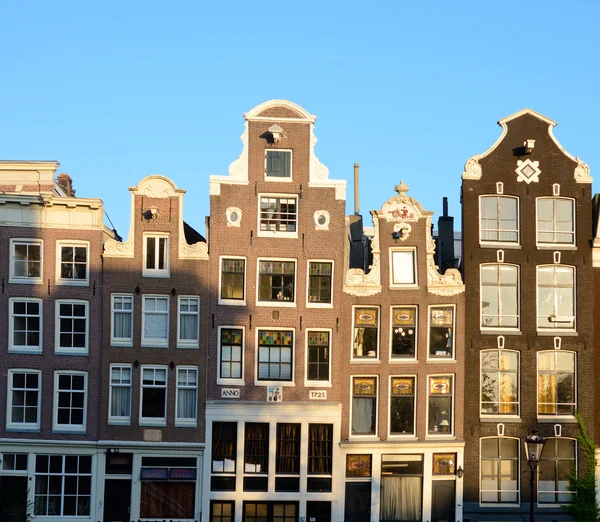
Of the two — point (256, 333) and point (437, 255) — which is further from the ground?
point (437, 255)

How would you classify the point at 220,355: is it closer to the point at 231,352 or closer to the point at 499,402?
the point at 231,352

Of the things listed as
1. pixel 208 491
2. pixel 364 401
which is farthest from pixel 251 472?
pixel 364 401

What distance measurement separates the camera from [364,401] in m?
37.8

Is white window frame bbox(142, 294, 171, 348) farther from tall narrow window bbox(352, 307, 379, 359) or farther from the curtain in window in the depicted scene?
the curtain in window

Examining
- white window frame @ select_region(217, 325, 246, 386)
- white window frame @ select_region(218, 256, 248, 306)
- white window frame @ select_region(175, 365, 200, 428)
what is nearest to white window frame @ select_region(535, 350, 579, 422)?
white window frame @ select_region(217, 325, 246, 386)

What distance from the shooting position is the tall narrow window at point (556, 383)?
3781 centimetres

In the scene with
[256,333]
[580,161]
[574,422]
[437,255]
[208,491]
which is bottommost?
[208,491]

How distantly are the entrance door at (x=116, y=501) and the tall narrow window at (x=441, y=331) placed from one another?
42.0ft

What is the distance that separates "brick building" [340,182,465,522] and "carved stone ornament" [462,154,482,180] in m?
2.36

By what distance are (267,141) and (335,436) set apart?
11.7 meters

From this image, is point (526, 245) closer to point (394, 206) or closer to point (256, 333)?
point (394, 206)

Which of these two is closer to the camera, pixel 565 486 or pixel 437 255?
pixel 565 486

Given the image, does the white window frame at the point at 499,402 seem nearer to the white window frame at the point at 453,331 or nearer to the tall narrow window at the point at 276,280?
the white window frame at the point at 453,331

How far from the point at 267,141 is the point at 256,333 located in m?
7.52
